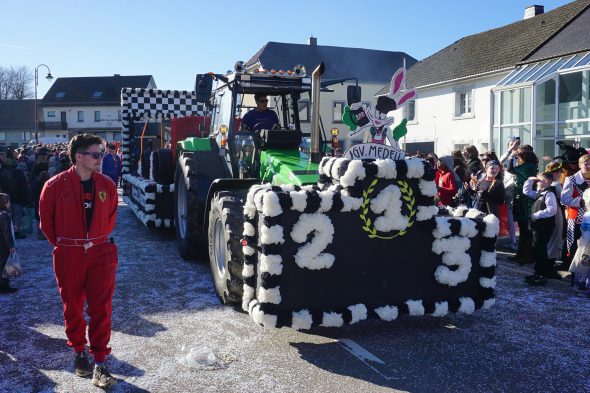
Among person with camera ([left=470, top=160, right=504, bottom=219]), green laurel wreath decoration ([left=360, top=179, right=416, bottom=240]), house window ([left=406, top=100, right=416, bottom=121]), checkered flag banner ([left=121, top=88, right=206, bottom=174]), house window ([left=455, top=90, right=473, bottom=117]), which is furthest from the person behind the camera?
house window ([left=406, top=100, right=416, bottom=121])

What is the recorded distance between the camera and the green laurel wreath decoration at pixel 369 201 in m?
4.48

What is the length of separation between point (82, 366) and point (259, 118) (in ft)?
13.1

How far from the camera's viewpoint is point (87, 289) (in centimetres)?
402

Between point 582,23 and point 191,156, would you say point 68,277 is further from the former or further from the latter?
point 582,23

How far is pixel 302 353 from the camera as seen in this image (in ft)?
14.6

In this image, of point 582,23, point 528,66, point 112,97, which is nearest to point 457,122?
point 528,66

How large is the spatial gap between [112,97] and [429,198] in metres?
64.9

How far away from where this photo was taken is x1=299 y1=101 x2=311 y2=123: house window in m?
7.37

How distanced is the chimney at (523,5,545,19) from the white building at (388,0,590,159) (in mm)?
46

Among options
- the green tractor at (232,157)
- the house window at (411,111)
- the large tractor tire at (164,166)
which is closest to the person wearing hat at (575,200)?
the green tractor at (232,157)

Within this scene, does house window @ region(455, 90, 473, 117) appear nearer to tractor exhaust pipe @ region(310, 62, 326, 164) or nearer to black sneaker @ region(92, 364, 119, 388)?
tractor exhaust pipe @ region(310, 62, 326, 164)

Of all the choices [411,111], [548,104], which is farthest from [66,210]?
[411,111]

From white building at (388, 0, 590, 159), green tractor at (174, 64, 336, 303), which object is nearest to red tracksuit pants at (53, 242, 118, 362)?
green tractor at (174, 64, 336, 303)

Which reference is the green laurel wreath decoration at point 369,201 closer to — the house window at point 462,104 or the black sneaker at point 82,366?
the black sneaker at point 82,366
